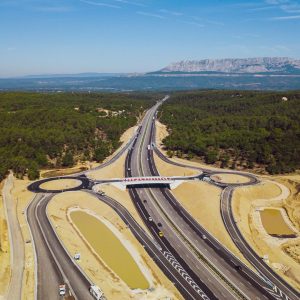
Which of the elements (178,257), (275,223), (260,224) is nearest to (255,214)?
(260,224)

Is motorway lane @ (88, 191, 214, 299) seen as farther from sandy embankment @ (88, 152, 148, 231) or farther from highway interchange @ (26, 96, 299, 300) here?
sandy embankment @ (88, 152, 148, 231)

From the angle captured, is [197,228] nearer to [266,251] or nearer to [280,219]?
[266,251]

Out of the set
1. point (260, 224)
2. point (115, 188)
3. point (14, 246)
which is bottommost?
point (260, 224)

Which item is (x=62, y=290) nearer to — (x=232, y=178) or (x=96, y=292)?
(x=96, y=292)

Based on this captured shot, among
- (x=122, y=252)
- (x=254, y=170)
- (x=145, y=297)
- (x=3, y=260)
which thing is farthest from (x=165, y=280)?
(x=254, y=170)

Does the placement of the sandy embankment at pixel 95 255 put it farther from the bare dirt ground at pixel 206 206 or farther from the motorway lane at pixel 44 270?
the bare dirt ground at pixel 206 206
